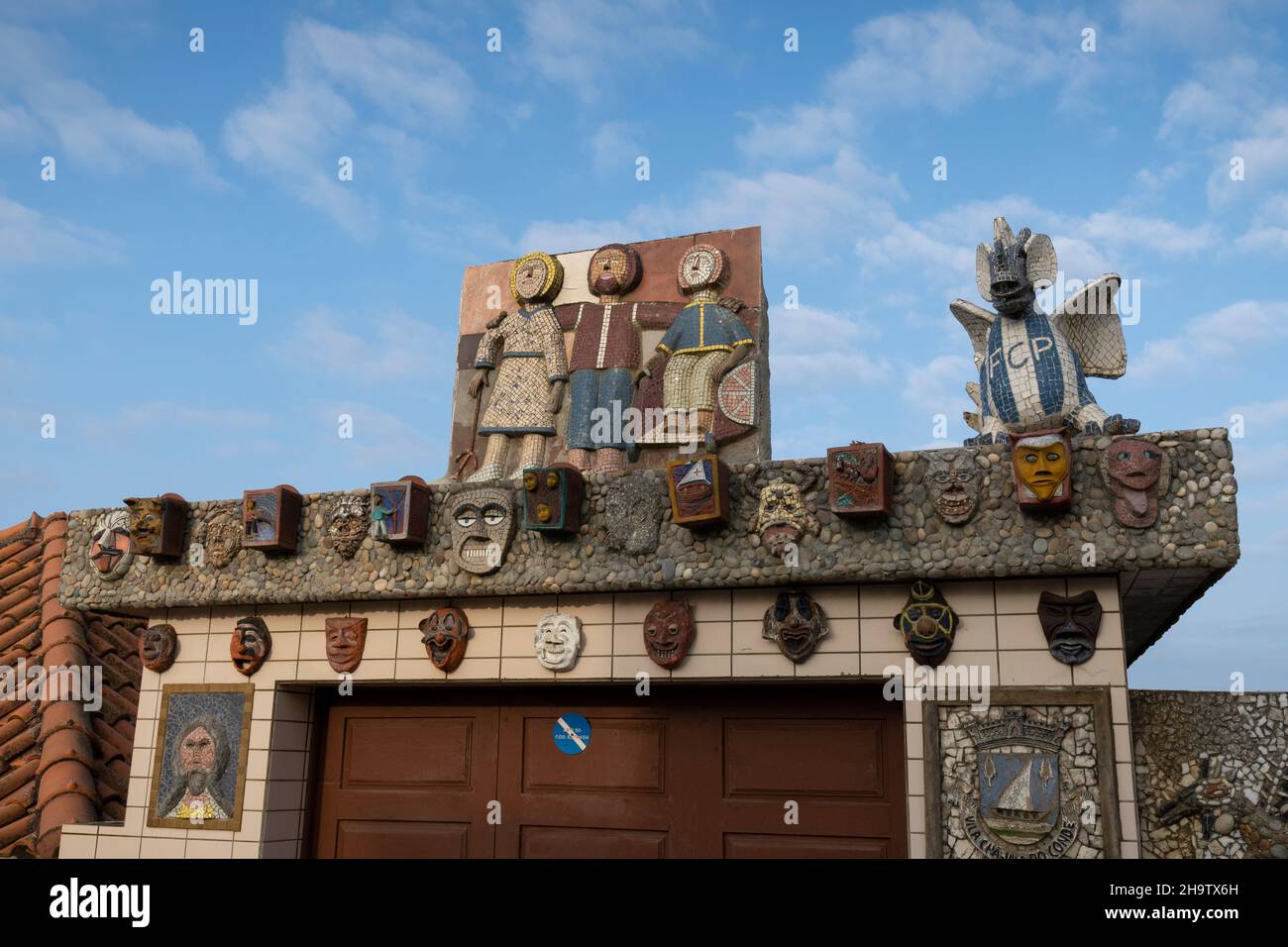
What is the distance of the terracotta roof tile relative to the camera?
26.9 ft

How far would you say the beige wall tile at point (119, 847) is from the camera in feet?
25.1

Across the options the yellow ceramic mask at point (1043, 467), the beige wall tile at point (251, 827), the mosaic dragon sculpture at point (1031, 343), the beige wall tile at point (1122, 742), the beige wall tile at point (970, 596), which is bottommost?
the beige wall tile at point (251, 827)

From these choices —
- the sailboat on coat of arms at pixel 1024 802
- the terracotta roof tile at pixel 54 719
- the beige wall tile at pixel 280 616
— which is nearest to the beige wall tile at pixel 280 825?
the beige wall tile at pixel 280 616

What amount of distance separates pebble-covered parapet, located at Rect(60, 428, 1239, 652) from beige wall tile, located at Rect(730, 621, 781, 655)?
0.29m

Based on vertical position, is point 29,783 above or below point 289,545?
below

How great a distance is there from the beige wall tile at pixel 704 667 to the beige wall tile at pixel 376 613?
2.06 m

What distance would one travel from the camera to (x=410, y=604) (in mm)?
7473

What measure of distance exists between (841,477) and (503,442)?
3.20 m

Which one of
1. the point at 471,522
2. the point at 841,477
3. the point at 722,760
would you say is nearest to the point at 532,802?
the point at 722,760

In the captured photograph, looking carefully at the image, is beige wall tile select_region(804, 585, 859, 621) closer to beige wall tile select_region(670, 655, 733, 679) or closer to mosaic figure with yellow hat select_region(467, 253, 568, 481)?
beige wall tile select_region(670, 655, 733, 679)

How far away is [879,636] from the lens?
6.31 meters

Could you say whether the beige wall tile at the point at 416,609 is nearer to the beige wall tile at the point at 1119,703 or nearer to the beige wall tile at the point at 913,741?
the beige wall tile at the point at 913,741

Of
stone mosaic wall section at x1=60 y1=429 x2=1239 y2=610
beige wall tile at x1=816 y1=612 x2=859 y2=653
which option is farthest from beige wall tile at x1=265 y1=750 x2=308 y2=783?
beige wall tile at x1=816 y1=612 x2=859 y2=653
